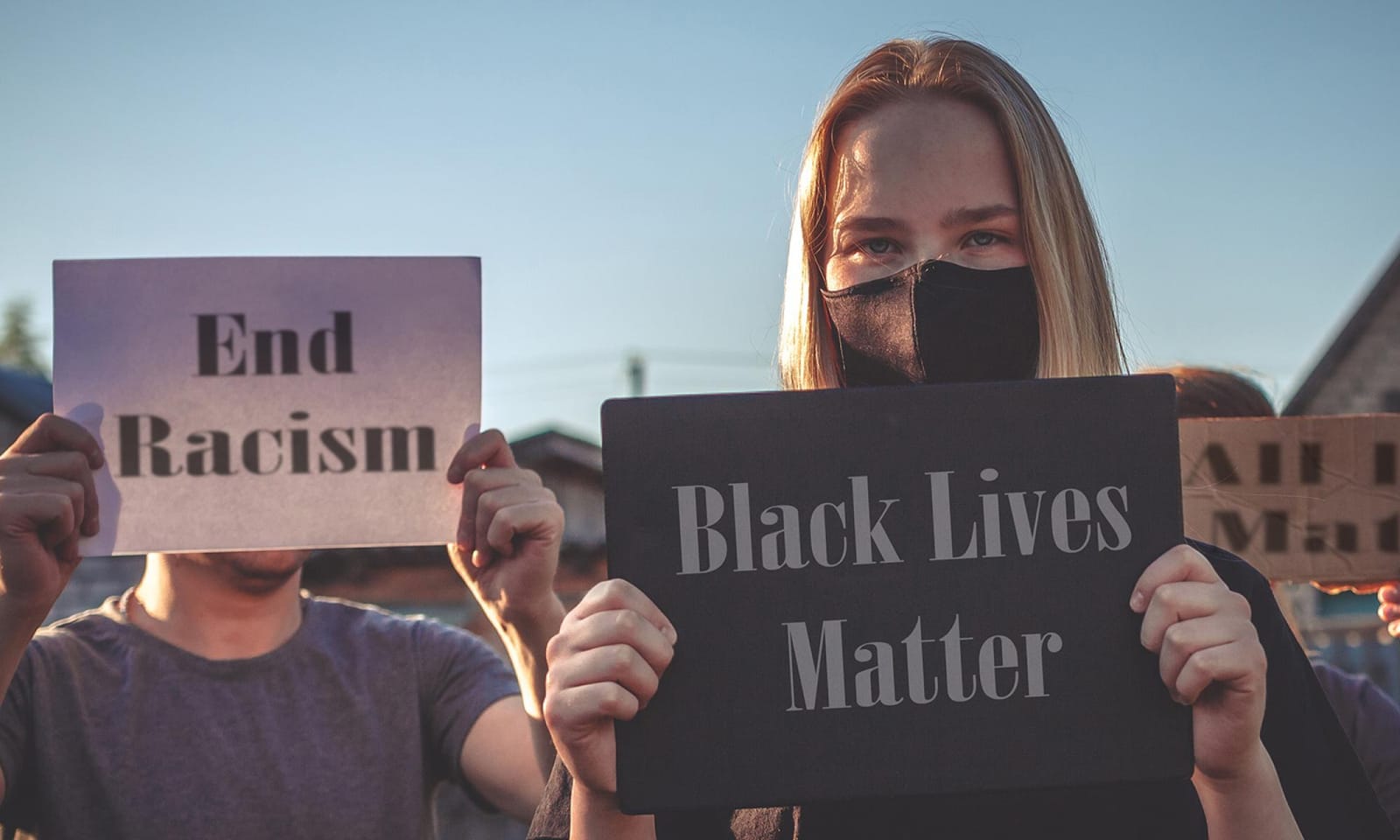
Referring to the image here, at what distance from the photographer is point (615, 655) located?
1.46m

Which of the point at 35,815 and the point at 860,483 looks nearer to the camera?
the point at 860,483

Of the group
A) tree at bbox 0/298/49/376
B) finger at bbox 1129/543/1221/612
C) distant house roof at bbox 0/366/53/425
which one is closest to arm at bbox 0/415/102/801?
finger at bbox 1129/543/1221/612

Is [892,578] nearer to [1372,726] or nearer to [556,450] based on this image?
[1372,726]

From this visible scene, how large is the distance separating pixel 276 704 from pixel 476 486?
0.90 metres

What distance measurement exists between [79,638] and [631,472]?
5.62 ft

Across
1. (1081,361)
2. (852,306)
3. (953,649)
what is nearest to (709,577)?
(953,649)

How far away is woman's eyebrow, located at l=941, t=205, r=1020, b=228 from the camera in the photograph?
1783mm

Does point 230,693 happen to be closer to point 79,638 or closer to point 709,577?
point 79,638

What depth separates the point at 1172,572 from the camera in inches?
58.7

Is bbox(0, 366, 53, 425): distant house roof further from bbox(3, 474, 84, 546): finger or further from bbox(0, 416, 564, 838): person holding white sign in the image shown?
bbox(3, 474, 84, 546): finger

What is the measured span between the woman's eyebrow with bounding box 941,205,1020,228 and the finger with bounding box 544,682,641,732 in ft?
2.67

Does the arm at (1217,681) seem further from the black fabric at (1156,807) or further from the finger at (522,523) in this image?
the finger at (522,523)

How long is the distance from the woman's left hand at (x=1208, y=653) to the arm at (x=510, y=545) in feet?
3.32

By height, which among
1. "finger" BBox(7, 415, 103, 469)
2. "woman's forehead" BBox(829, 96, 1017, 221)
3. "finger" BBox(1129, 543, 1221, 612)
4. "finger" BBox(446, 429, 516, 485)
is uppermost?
"woman's forehead" BBox(829, 96, 1017, 221)
